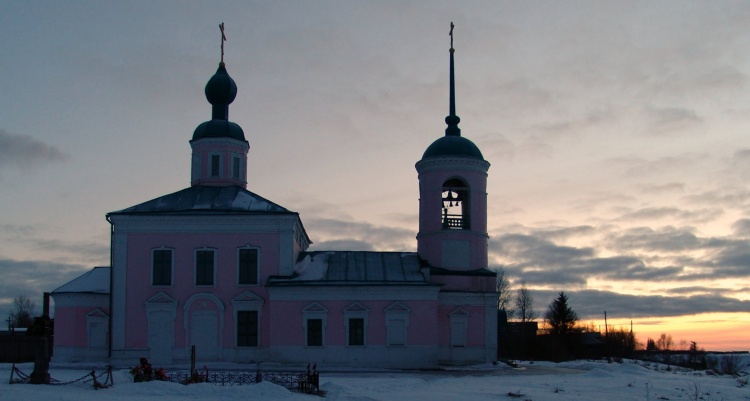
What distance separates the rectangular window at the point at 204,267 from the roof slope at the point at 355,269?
2.65m

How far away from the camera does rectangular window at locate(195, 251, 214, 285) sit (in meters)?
34.2

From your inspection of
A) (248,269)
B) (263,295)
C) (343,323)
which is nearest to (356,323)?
(343,323)

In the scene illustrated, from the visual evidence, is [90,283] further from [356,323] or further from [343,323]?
[356,323]

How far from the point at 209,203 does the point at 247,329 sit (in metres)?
5.84

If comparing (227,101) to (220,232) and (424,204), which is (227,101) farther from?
(424,204)

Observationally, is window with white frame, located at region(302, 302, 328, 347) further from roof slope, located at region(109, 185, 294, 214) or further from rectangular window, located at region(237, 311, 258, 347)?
roof slope, located at region(109, 185, 294, 214)

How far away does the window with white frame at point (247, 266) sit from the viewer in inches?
1346

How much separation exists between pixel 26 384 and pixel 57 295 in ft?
50.2

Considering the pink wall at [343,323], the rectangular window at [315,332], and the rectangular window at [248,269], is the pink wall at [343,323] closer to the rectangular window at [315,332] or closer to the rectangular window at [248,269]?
the rectangular window at [315,332]

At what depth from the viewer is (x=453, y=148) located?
36.5 m

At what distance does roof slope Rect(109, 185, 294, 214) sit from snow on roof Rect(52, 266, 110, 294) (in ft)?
11.1

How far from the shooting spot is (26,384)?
2058 centimetres

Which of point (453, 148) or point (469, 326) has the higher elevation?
point (453, 148)

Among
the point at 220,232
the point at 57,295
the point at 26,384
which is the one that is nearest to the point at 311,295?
the point at 220,232
